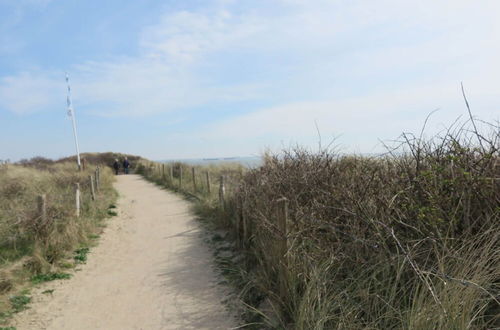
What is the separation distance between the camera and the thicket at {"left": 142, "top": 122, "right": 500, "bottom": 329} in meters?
2.48

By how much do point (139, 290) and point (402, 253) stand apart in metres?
3.99

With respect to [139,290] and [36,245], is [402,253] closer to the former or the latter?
[139,290]

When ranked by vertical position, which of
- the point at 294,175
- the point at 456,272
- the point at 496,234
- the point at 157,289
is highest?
the point at 294,175

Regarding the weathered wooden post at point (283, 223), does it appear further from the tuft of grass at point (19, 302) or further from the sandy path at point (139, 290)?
the tuft of grass at point (19, 302)

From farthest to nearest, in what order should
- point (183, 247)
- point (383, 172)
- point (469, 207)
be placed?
point (183, 247)
point (383, 172)
point (469, 207)

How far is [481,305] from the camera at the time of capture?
2475 mm

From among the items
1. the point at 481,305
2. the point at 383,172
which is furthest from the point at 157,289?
the point at 481,305

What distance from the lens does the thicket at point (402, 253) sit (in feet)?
8.14

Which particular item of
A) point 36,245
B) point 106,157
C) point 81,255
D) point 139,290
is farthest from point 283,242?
point 106,157

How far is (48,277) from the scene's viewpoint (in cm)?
539

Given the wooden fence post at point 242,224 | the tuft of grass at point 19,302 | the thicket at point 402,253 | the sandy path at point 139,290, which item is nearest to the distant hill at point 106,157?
the sandy path at point 139,290

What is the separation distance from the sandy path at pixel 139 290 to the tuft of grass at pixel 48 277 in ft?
0.56

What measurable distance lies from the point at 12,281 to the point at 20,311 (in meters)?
0.79

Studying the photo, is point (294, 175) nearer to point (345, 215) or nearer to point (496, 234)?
point (345, 215)
